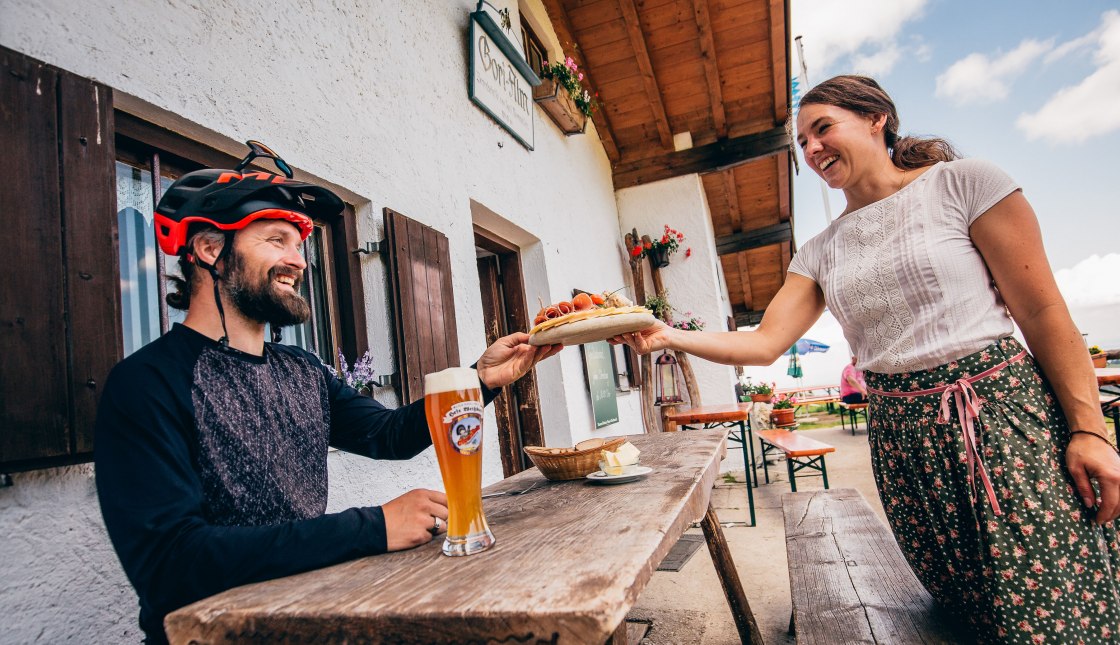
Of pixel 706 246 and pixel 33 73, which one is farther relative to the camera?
pixel 706 246

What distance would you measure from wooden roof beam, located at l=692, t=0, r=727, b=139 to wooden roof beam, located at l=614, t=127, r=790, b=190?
0.71 feet

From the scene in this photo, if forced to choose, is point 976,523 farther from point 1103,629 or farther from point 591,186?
point 591,186

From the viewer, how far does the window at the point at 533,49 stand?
520 cm

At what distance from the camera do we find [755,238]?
10883 millimetres

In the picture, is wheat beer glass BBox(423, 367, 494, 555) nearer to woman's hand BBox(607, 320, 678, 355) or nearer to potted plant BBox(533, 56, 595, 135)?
woman's hand BBox(607, 320, 678, 355)

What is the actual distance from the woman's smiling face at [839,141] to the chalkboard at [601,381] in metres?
3.43

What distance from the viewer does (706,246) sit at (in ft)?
24.7

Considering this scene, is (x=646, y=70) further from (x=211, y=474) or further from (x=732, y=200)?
(x=211, y=474)

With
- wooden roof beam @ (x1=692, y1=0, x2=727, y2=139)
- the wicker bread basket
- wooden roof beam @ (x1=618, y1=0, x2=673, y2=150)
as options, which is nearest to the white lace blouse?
the wicker bread basket

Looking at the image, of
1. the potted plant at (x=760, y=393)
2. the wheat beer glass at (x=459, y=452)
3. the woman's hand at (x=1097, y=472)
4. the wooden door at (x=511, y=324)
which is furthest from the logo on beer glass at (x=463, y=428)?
the potted plant at (x=760, y=393)

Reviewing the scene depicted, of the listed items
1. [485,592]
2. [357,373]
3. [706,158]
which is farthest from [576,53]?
[485,592]

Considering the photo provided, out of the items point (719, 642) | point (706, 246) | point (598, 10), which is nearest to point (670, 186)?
point (706, 246)

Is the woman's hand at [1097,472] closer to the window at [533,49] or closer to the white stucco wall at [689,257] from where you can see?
the window at [533,49]

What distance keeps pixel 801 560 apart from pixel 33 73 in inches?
98.7
